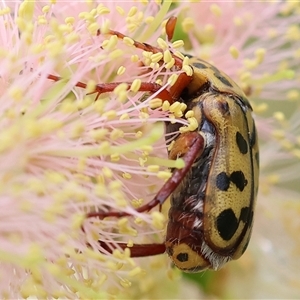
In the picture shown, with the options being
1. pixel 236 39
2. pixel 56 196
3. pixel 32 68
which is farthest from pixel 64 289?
pixel 236 39

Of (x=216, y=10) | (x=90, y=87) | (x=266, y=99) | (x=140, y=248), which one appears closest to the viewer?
(x=90, y=87)

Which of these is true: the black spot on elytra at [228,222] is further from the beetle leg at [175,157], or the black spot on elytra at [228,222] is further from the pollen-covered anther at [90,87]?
the pollen-covered anther at [90,87]

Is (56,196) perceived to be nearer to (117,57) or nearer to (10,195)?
(10,195)

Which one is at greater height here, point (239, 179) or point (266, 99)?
point (239, 179)

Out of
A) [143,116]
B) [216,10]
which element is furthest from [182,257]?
[216,10]

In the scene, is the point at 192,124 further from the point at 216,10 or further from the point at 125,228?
the point at 216,10

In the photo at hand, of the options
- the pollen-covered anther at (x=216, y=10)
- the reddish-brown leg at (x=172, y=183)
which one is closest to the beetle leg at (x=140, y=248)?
the reddish-brown leg at (x=172, y=183)

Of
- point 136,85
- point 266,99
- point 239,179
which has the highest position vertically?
point 136,85
